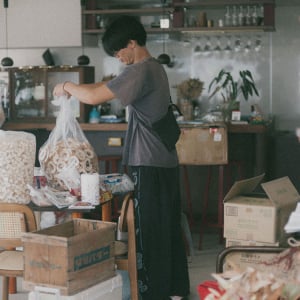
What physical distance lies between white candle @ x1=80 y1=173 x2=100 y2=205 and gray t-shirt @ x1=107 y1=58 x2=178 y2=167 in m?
0.42

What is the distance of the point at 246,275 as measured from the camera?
5.74 feet

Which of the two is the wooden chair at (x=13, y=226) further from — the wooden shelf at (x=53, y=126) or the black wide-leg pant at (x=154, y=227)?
the wooden shelf at (x=53, y=126)

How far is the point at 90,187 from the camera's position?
136 inches

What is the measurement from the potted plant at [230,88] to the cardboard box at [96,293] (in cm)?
360

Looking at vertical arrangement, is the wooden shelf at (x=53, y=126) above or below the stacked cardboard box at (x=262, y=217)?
above

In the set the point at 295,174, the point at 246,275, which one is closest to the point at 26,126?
the point at 295,174

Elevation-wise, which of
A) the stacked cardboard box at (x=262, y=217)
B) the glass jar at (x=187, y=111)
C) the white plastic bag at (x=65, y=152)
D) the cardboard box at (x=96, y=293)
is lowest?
the cardboard box at (x=96, y=293)

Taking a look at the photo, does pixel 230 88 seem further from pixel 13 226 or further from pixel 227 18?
pixel 13 226

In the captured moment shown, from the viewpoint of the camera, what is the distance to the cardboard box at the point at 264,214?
8.74 ft

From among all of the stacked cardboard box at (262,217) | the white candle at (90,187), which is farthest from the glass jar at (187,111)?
the stacked cardboard box at (262,217)

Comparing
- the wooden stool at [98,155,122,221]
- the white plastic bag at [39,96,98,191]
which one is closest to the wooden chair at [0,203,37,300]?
the white plastic bag at [39,96,98,191]

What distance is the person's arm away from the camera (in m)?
3.60

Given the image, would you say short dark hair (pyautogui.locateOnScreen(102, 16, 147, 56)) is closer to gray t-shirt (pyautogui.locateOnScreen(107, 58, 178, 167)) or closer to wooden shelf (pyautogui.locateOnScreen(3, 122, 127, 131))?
gray t-shirt (pyautogui.locateOnScreen(107, 58, 178, 167))

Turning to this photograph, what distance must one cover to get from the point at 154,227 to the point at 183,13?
3.79 meters
